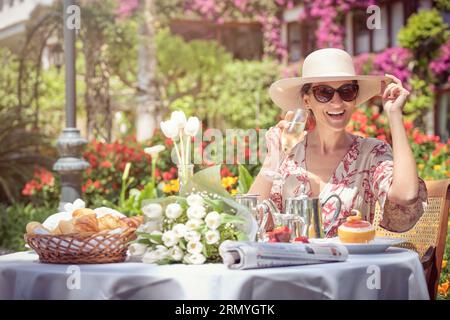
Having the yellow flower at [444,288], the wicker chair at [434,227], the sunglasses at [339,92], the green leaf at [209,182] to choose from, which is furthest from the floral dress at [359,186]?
the yellow flower at [444,288]

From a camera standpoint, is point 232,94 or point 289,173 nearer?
point 289,173

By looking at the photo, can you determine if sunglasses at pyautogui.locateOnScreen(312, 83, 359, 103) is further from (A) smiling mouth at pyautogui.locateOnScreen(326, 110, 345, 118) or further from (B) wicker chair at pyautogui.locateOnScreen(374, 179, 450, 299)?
(B) wicker chair at pyautogui.locateOnScreen(374, 179, 450, 299)

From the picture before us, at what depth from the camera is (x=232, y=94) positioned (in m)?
28.1

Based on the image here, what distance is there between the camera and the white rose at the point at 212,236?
9.87ft

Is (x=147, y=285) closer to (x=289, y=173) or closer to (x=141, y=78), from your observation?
(x=289, y=173)

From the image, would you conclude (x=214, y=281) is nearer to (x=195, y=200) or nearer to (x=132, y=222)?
(x=195, y=200)

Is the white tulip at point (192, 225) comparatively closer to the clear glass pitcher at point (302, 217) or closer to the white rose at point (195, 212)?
the white rose at point (195, 212)

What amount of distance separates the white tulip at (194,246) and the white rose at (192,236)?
1cm

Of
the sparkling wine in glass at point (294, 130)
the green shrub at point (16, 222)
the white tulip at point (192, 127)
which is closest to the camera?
the white tulip at point (192, 127)

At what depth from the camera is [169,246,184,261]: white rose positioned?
3037 millimetres

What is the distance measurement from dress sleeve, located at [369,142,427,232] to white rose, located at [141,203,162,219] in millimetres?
1194

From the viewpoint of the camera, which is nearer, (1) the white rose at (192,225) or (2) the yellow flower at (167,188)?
(1) the white rose at (192,225)
